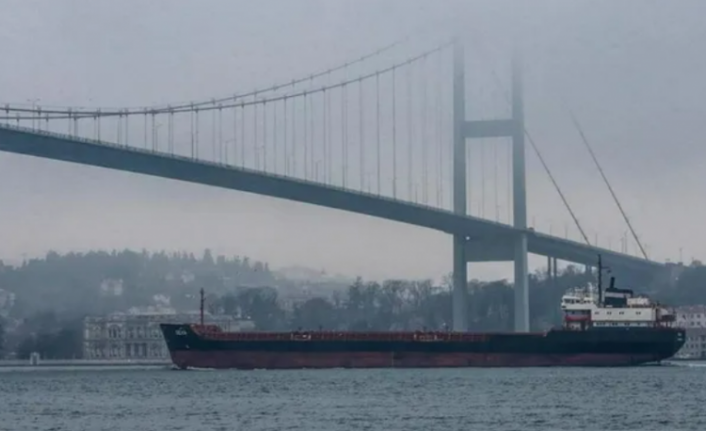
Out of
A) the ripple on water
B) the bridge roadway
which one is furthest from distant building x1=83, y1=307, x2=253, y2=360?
the ripple on water

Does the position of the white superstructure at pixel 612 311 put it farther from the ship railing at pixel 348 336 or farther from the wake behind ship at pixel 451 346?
the ship railing at pixel 348 336

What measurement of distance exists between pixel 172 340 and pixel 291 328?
30625mm

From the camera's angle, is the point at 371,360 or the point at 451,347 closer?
the point at 371,360

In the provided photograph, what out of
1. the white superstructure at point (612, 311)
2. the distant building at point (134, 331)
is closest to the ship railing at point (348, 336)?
the white superstructure at point (612, 311)

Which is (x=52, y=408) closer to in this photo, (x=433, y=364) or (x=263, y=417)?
(x=263, y=417)

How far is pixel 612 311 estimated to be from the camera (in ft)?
176

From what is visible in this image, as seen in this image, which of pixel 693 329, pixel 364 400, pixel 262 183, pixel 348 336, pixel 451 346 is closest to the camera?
pixel 364 400

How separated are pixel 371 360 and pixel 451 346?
2285mm

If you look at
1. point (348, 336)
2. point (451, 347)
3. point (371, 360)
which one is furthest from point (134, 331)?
point (451, 347)

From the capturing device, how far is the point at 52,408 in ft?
119

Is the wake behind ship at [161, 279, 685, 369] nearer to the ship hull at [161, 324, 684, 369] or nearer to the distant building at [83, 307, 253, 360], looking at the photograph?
the ship hull at [161, 324, 684, 369]

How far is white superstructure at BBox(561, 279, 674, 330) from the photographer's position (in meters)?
53.7

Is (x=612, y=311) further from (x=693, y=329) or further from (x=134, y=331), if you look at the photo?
(x=134, y=331)

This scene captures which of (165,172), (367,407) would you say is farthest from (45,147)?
(367,407)
